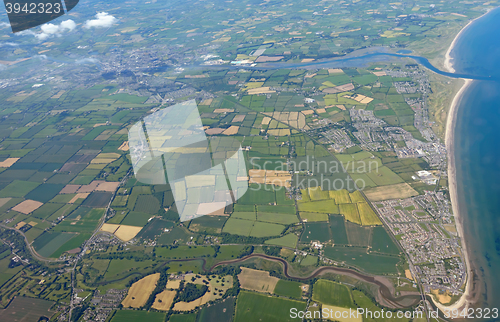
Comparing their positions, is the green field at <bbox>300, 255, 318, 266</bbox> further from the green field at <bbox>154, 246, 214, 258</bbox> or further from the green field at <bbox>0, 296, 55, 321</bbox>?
the green field at <bbox>0, 296, 55, 321</bbox>

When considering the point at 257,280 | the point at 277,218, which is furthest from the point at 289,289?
the point at 277,218

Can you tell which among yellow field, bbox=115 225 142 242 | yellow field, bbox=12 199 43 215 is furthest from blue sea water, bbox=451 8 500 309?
yellow field, bbox=12 199 43 215

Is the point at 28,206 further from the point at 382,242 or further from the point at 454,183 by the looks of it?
the point at 454,183

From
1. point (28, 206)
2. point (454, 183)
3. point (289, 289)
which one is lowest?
point (289, 289)

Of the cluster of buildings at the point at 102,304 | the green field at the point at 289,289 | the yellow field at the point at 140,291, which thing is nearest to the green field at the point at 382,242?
the green field at the point at 289,289

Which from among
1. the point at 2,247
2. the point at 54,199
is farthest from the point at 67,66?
the point at 2,247

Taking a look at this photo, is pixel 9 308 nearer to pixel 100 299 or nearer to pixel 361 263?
pixel 100 299

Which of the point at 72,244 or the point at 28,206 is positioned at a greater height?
the point at 28,206
